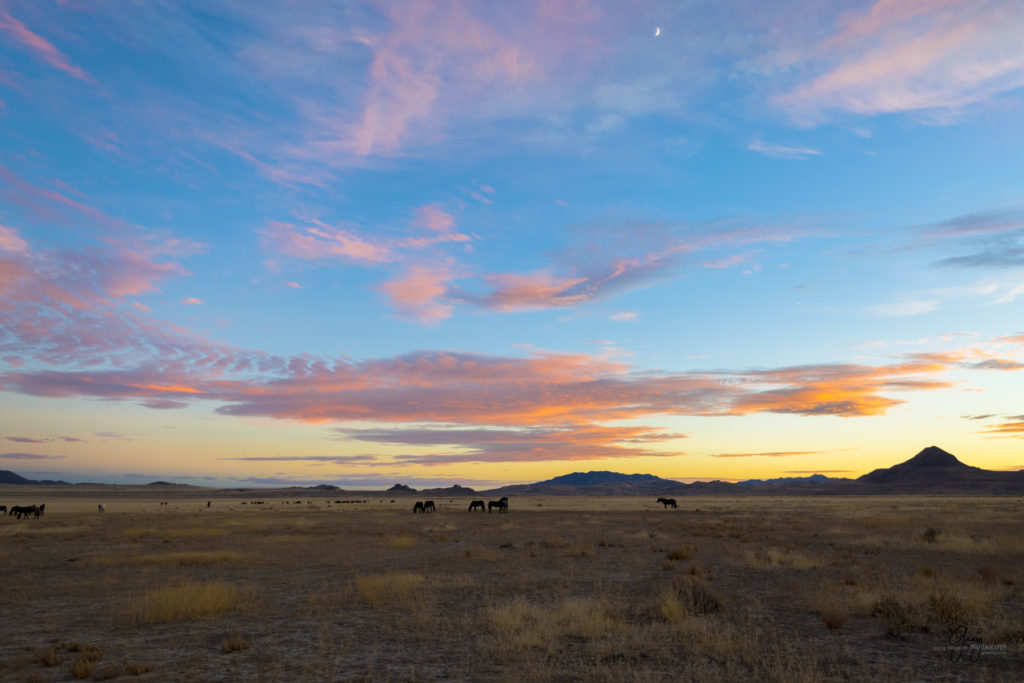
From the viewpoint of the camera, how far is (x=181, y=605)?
45.6 feet

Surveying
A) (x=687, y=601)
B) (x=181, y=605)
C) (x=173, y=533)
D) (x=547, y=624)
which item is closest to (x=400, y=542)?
(x=173, y=533)

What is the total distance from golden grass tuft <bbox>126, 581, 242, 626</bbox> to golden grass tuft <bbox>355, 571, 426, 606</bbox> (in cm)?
314

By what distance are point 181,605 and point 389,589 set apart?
5061 millimetres

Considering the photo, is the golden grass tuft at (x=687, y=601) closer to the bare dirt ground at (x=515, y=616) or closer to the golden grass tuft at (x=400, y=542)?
the bare dirt ground at (x=515, y=616)

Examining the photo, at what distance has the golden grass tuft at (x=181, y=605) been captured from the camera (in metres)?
13.4

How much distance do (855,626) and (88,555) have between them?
92.7 ft

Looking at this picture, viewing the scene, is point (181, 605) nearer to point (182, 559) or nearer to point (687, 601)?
point (182, 559)

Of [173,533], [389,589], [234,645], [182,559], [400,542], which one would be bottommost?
[173,533]

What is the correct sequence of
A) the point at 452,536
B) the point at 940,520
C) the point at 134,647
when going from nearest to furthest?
the point at 134,647, the point at 452,536, the point at 940,520

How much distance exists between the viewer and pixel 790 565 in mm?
22094

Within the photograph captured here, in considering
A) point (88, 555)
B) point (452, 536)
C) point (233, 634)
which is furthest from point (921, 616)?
point (88, 555)

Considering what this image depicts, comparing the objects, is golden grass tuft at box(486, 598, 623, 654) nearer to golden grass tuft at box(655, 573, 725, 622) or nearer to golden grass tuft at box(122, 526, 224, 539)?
golden grass tuft at box(655, 573, 725, 622)

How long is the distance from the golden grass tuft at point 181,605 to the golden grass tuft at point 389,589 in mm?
3142

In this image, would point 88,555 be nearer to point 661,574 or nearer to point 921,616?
point 661,574
